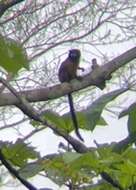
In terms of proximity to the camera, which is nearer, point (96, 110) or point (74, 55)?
point (96, 110)

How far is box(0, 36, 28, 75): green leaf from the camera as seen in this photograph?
1.25 ft

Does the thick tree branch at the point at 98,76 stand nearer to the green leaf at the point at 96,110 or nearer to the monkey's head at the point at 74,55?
the green leaf at the point at 96,110

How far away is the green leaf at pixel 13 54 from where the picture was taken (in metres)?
0.38

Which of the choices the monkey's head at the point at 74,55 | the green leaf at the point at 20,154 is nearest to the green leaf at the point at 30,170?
the green leaf at the point at 20,154

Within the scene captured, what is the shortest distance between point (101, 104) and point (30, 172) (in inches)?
2.8

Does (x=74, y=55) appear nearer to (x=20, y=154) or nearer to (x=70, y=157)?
(x=20, y=154)

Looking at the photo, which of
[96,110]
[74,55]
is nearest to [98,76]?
[96,110]

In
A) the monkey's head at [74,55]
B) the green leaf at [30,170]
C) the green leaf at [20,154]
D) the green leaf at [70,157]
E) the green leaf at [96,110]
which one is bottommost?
the monkey's head at [74,55]

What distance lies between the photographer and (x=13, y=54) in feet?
1.25

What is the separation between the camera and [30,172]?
379mm

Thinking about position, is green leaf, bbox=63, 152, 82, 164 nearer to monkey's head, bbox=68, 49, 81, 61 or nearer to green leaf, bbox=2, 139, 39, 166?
green leaf, bbox=2, 139, 39, 166

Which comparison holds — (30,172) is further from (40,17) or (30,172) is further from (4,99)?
(40,17)

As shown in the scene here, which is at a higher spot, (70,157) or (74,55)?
(70,157)

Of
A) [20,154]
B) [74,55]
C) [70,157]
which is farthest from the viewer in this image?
[74,55]
